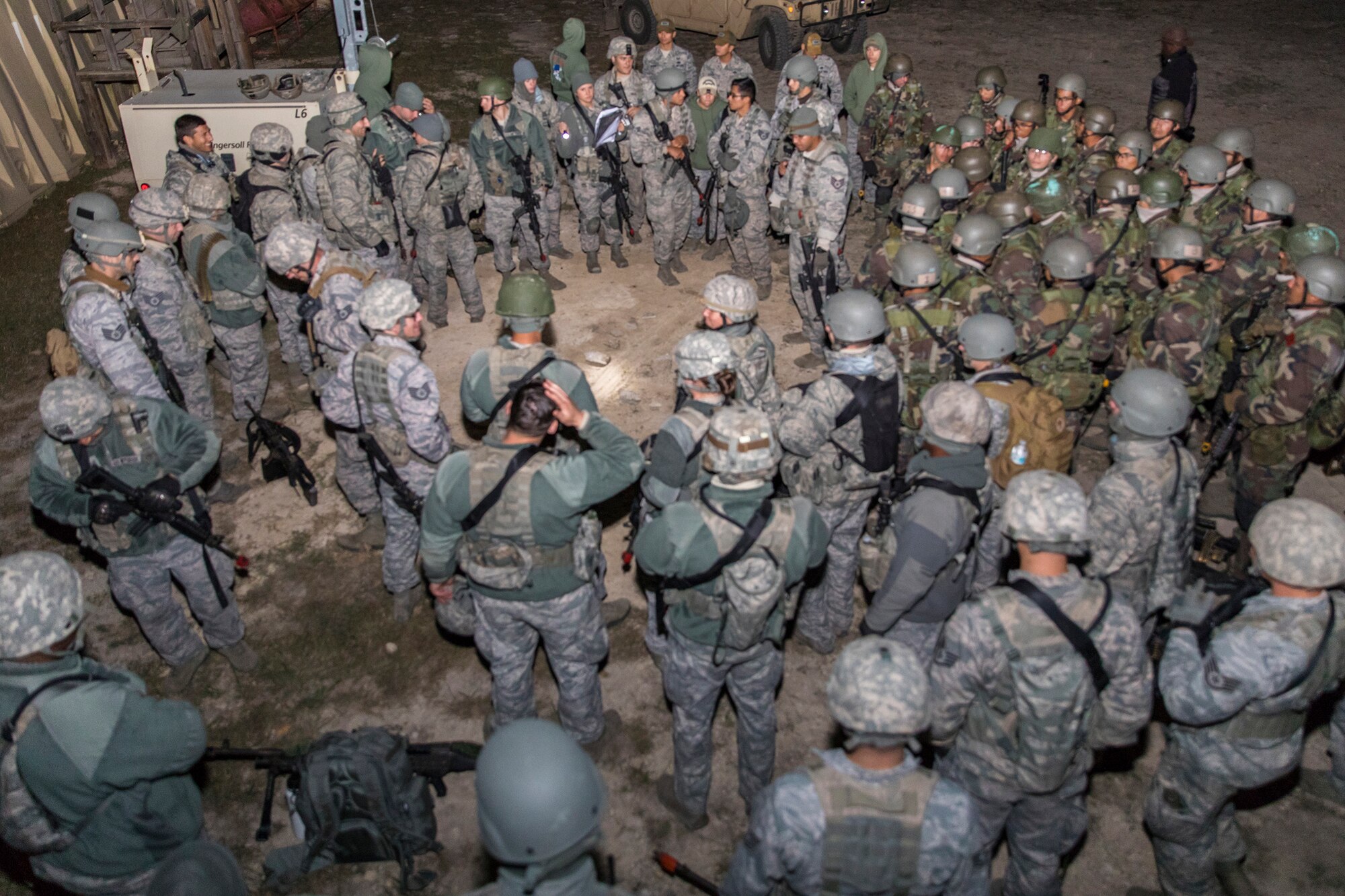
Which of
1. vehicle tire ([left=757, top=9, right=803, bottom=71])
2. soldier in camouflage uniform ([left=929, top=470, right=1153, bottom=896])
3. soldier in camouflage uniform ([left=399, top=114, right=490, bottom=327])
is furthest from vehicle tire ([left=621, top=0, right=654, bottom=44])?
soldier in camouflage uniform ([left=929, top=470, right=1153, bottom=896])

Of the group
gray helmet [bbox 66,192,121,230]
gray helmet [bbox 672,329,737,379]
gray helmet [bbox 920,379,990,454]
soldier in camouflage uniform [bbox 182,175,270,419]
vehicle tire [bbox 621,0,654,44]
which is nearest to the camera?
gray helmet [bbox 920,379,990,454]

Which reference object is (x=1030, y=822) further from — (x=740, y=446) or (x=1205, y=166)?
(x=1205, y=166)

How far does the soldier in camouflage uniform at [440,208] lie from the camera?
340 inches

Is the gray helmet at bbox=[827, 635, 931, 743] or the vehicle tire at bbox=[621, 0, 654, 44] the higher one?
the vehicle tire at bbox=[621, 0, 654, 44]

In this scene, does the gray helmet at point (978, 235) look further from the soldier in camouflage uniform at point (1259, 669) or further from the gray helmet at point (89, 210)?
the gray helmet at point (89, 210)

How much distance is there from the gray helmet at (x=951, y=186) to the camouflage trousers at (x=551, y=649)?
16.0 feet

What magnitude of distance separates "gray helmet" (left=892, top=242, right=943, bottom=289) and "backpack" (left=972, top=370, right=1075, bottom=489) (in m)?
1.01

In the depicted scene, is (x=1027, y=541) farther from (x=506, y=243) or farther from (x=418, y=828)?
(x=506, y=243)

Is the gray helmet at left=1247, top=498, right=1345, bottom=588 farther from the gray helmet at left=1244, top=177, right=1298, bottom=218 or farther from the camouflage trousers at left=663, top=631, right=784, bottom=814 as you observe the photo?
the gray helmet at left=1244, top=177, right=1298, bottom=218

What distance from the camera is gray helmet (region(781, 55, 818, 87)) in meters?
9.45

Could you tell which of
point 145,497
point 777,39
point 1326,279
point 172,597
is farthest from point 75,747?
point 777,39

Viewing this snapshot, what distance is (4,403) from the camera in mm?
8758

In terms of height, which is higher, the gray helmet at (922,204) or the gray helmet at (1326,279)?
the gray helmet at (922,204)

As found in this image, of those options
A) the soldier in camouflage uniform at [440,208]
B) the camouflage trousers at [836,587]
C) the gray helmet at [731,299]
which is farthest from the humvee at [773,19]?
the camouflage trousers at [836,587]
